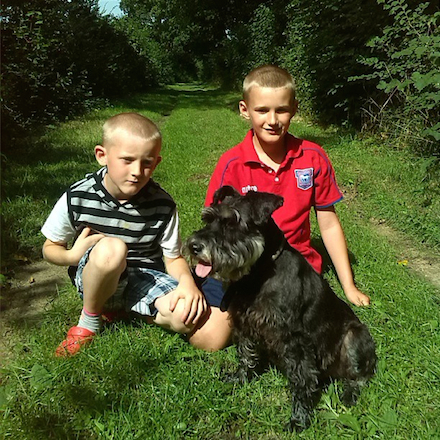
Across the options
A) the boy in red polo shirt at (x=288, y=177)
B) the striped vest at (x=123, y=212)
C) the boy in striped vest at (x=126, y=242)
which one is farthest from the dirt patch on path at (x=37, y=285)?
the boy in red polo shirt at (x=288, y=177)

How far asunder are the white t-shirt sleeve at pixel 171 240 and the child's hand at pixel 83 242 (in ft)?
1.62

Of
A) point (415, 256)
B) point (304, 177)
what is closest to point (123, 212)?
point (304, 177)

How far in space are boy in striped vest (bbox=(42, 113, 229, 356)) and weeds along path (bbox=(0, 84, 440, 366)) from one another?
0.80 meters

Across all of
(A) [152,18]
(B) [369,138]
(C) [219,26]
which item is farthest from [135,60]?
(A) [152,18]

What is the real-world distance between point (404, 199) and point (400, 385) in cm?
378

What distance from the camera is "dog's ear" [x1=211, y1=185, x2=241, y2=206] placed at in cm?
272

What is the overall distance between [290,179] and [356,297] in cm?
121

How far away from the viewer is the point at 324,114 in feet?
40.7

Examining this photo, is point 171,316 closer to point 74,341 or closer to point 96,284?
point 96,284

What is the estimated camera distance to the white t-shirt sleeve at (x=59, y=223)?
303 centimetres

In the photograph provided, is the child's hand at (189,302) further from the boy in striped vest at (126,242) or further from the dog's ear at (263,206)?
the dog's ear at (263,206)

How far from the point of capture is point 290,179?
3.58 meters

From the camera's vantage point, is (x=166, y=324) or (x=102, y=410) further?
(x=166, y=324)

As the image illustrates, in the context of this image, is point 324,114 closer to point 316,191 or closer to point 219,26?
point 316,191
